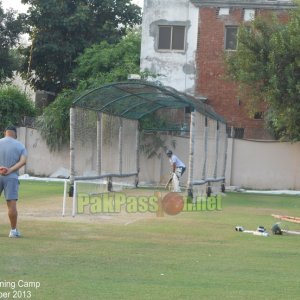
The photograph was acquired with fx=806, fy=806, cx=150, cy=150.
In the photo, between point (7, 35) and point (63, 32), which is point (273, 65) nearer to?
point (63, 32)

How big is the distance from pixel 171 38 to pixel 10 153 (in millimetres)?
25486

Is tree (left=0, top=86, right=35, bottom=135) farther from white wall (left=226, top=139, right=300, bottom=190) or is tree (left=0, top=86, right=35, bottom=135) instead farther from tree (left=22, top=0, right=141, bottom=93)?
white wall (left=226, top=139, right=300, bottom=190)

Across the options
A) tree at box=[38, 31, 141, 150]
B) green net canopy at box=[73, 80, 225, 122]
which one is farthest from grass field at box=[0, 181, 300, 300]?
tree at box=[38, 31, 141, 150]

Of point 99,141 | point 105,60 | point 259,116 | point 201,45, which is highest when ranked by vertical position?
point 201,45

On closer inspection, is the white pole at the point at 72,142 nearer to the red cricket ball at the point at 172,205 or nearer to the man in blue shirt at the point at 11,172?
the red cricket ball at the point at 172,205

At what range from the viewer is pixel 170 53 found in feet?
127

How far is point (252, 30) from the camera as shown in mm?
31641

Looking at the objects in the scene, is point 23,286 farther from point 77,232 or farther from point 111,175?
point 111,175

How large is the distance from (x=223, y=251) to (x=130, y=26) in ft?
120

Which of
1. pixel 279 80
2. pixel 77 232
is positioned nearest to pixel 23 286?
pixel 77 232

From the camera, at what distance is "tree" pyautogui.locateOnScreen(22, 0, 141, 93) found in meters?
42.9

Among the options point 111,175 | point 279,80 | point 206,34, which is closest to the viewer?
point 111,175

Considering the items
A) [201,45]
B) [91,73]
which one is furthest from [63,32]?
[201,45]

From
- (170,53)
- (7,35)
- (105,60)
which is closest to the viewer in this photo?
(170,53)
